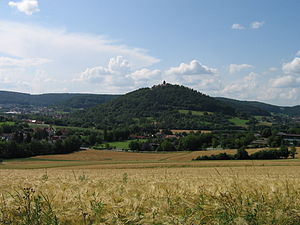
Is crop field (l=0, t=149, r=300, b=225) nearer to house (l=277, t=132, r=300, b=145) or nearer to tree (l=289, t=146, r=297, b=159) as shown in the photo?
tree (l=289, t=146, r=297, b=159)

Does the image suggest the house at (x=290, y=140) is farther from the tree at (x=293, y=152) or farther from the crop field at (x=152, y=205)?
the crop field at (x=152, y=205)

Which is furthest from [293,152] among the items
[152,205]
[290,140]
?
[152,205]

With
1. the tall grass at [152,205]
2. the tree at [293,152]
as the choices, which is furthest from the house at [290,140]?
the tall grass at [152,205]

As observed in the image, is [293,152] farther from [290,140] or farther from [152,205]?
[152,205]

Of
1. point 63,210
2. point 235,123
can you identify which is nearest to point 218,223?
point 63,210

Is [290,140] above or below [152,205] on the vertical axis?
below

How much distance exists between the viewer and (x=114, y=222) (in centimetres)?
471

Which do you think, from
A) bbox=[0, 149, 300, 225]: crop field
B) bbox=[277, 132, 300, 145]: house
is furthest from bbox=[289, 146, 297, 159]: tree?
bbox=[0, 149, 300, 225]: crop field

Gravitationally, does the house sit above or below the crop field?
below

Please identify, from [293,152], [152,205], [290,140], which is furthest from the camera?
[290,140]

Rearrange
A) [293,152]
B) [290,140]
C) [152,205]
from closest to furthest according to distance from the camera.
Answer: [152,205] → [293,152] → [290,140]

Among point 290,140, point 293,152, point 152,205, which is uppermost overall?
point 152,205

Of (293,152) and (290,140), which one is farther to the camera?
(290,140)

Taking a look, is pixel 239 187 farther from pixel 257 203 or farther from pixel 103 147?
pixel 103 147
